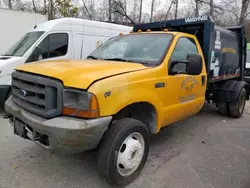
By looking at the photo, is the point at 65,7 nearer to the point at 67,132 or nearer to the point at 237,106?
the point at 237,106

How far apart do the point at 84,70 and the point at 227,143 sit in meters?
3.14

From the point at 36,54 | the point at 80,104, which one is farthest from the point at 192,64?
the point at 36,54

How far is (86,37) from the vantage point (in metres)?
7.75

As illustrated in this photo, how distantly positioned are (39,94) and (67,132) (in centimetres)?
67

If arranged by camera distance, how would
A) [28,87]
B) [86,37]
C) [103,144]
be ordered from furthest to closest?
[86,37]
[28,87]
[103,144]

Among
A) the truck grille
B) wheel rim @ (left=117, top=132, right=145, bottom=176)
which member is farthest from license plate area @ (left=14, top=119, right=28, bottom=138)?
wheel rim @ (left=117, top=132, right=145, bottom=176)

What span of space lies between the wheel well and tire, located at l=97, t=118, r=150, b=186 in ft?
0.89

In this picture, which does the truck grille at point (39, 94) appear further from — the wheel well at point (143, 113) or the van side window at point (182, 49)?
the van side window at point (182, 49)

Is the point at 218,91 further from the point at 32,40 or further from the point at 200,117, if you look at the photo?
the point at 32,40

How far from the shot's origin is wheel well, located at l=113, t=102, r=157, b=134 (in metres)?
3.17

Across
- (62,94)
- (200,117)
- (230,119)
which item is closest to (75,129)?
(62,94)

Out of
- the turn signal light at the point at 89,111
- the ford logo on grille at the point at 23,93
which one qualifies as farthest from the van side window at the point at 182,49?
the ford logo on grille at the point at 23,93

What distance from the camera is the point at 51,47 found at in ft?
22.1

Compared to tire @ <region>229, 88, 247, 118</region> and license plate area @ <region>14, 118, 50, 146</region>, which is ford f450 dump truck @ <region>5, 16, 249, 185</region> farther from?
tire @ <region>229, 88, 247, 118</region>
